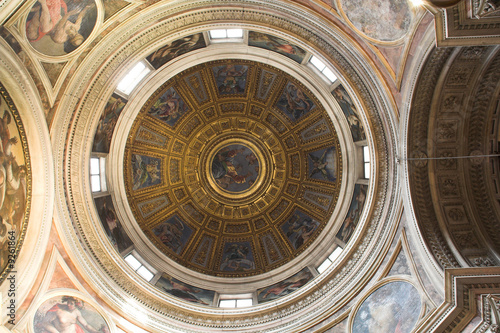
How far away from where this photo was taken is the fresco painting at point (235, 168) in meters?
20.6

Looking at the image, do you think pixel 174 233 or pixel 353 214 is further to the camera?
pixel 174 233

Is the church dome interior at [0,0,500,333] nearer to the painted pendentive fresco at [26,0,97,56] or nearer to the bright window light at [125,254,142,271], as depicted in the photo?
the painted pendentive fresco at [26,0,97,56]

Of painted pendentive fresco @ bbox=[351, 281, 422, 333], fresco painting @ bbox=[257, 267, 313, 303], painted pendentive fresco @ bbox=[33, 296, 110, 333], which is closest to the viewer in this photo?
painted pendentive fresco @ bbox=[351, 281, 422, 333]

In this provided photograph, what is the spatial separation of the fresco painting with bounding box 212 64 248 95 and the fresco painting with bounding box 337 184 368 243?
7.25 metres

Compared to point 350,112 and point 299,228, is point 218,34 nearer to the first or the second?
point 350,112

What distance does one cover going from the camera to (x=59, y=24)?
38.0 feet

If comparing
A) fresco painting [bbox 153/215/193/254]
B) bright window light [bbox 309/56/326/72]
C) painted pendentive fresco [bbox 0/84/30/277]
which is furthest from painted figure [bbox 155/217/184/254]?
bright window light [bbox 309/56/326/72]

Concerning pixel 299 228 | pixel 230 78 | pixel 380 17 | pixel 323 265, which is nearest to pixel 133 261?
pixel 299 228

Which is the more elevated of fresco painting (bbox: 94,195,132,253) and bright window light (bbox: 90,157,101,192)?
bright window light (bbox: 90,157,101,192)

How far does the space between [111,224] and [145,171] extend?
Result: 10.9 feet

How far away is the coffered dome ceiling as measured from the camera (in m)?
18.1

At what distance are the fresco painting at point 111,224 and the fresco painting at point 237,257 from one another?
4.78 metres

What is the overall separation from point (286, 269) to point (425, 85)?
413 inches

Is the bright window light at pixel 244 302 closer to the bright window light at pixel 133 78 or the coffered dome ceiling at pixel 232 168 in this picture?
the coffered dome ceiling at pixel 232 168
